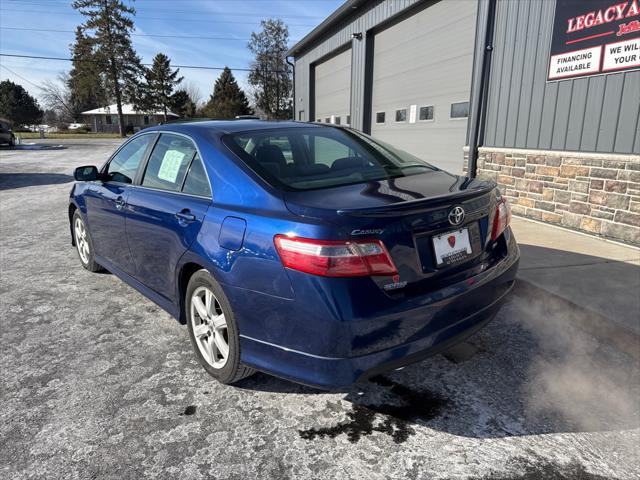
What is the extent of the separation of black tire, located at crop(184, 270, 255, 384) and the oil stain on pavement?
0.48 m

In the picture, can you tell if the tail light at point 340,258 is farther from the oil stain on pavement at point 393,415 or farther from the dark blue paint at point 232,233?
the oil stain on pavement at point 393,415

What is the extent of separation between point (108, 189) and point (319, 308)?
8.73ft

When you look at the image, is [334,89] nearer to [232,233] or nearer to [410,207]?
[232,233]

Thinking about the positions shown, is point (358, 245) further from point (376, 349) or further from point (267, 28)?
point (267, 28)

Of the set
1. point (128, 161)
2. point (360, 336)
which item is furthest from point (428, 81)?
point (360, 336)

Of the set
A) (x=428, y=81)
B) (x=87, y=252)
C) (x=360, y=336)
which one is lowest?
(x=87, y=252)

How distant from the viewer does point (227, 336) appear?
2.50 meters

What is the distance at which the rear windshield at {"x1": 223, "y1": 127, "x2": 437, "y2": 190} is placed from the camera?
2.47m

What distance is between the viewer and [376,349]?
6.52ft

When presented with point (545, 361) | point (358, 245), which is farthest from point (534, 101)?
point (358, 245)

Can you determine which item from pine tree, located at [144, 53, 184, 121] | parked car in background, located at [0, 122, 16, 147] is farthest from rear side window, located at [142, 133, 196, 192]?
pine tree, located at [144, 53, 184, 121]

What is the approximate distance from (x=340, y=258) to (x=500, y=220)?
4.04ft

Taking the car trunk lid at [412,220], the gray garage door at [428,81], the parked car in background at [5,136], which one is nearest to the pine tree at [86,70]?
the parked car in background at [5,136]

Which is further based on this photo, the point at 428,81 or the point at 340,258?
the point at 428,81
